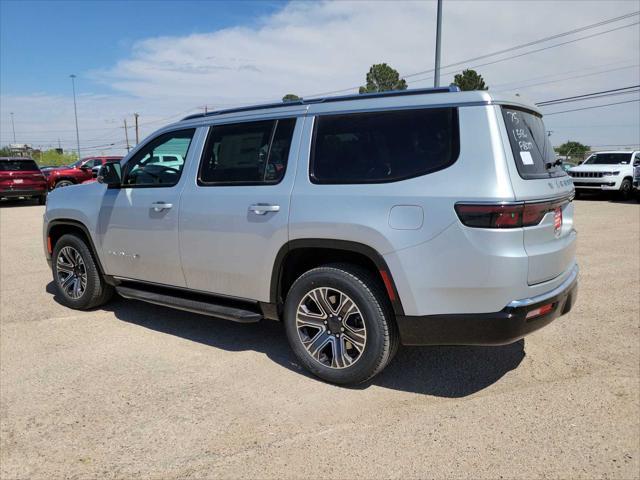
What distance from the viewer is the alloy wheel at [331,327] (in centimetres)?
343

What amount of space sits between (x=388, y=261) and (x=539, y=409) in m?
1.34

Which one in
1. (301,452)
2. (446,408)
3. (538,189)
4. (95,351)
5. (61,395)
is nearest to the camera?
(301,452)

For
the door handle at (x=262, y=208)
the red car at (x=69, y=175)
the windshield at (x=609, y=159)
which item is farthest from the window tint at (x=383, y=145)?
the red car at (x=69, y=175)

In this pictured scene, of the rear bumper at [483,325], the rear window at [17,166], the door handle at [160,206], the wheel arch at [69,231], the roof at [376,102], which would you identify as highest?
the roof at [376,102]

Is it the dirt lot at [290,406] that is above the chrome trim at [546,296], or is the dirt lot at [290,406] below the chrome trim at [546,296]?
below

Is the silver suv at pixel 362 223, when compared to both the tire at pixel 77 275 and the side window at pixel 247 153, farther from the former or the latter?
the tire at pixel 77 275

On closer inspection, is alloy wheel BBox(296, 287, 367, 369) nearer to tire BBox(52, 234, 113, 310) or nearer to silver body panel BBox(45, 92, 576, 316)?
silver body panel BBox(45, 92, 576, 316)

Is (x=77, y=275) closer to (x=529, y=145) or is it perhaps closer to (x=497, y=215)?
(x=497, y=215)

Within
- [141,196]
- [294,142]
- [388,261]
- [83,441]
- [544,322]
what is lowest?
[83,441]

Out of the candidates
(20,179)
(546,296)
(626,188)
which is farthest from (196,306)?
(626,188)

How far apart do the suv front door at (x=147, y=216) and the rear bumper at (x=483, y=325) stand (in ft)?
6.94

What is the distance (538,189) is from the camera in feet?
9.89

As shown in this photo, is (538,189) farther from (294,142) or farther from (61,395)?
(61,395)

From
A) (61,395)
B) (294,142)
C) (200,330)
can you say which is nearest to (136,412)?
(61,395)
